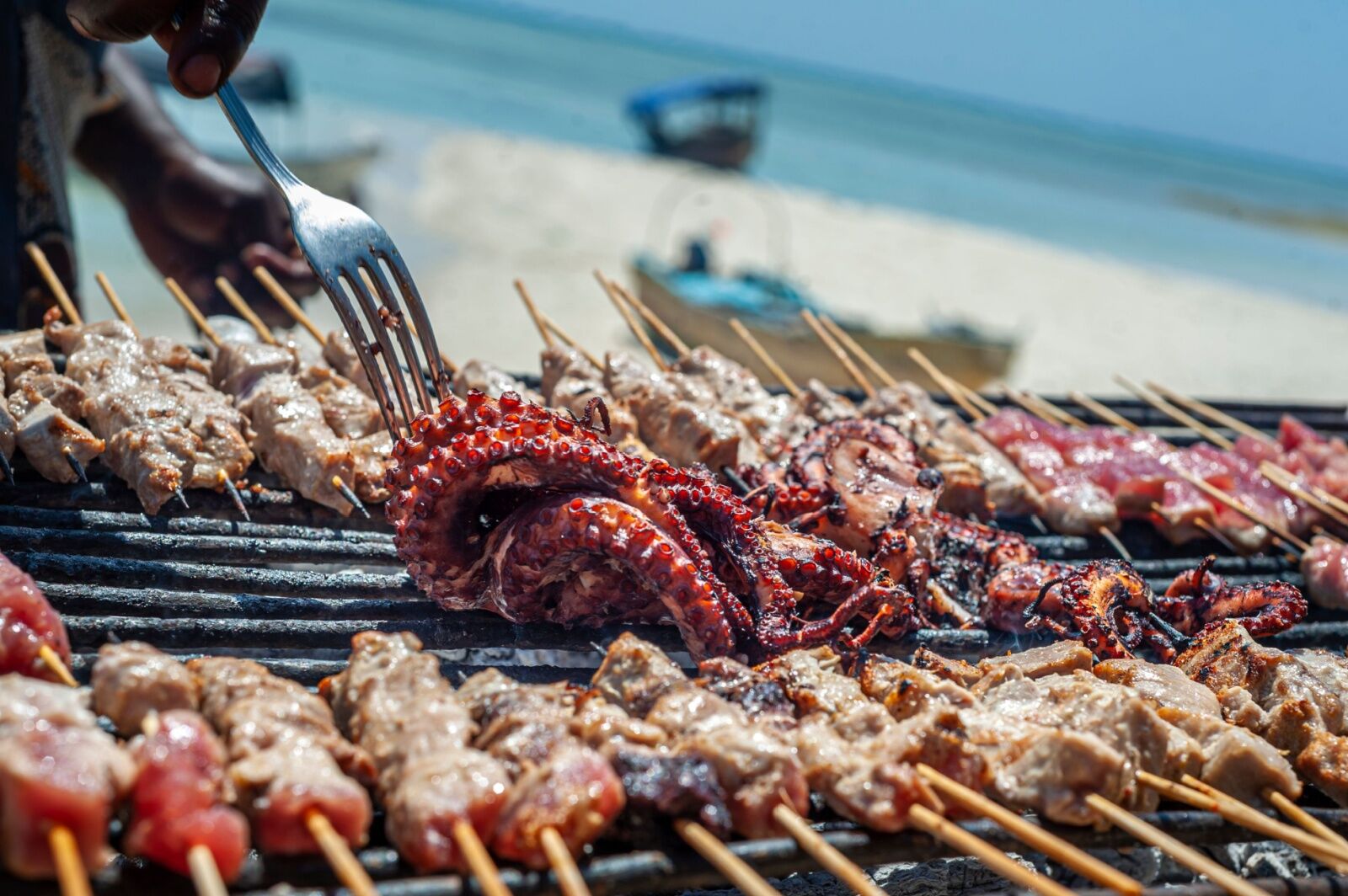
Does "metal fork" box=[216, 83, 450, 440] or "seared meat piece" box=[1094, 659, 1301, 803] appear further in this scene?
"metal fork" box=[216, 83, 450, 440]

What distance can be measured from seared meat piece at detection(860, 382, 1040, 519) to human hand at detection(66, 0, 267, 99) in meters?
3.29

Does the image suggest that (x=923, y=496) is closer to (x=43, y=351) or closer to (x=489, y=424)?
(x=489, y=424)

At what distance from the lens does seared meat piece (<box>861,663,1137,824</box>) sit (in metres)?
2.89

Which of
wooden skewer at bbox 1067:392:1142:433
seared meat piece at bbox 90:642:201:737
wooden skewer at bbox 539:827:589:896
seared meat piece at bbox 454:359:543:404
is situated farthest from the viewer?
wooden skewer at bbox 1067:392:1142:433

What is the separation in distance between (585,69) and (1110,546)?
76.9m

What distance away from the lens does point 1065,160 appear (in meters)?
74.8

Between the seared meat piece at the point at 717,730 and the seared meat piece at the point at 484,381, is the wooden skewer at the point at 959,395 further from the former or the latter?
the seared meat piece at the point at 717,730

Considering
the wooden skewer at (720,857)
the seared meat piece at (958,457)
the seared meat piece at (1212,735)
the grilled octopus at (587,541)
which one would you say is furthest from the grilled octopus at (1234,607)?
the wooden skewer at (720,857)

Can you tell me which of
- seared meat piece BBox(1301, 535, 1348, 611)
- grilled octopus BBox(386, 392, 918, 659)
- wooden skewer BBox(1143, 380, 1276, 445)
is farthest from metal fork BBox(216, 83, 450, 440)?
wooden skewer BBox(1143, 380, 1276, 445)

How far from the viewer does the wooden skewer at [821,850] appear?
7.68 ft

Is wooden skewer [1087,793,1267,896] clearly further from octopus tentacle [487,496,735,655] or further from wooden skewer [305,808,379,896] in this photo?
wooden skewer [305,808,379,896]

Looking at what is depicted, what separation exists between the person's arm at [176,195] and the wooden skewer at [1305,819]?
20.7 ft

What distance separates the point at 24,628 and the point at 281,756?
827mm

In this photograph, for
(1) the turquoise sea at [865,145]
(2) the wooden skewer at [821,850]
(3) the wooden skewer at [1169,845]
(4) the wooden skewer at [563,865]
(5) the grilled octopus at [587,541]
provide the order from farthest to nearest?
(1) the turquoise sea at [865,145]
(5) the grilled octopus at [587,541]
(3) the wooden skewer at [1169,845]
(2) the wooden skewer at [821,850]
(4) the wooden skewer at [563,865]
